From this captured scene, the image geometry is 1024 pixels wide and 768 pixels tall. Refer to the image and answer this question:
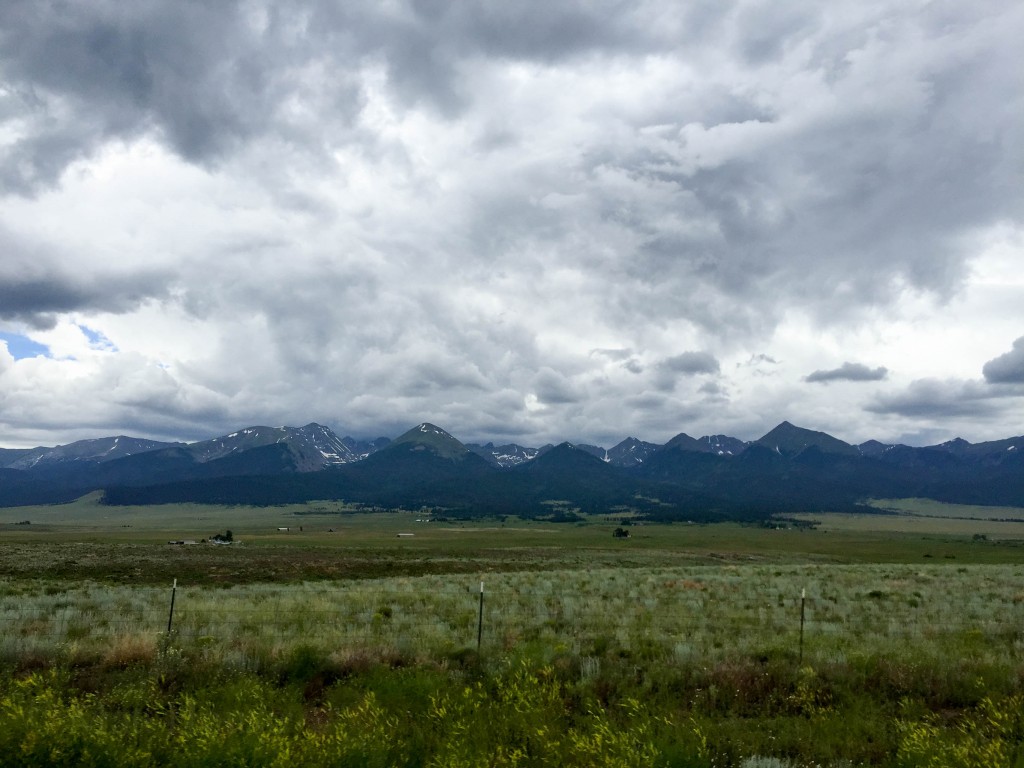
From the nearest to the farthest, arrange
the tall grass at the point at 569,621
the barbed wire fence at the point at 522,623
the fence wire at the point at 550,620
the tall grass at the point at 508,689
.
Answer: the tall grass at the point at 508,689 → the tall grass at the point at 569,621 → the barbed wire fence at the point at 522,623 → the fence wire at the point at 550,620

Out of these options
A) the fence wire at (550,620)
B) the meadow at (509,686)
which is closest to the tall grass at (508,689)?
the meadow at (509,686)

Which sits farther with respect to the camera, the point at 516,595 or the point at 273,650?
the point at 516,595

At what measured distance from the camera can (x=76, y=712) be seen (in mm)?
8477

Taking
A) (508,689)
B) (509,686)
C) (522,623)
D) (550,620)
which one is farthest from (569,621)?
(508,689)

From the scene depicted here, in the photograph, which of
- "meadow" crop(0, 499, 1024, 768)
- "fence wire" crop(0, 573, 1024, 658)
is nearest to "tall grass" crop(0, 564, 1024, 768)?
"meadow" crop(0, 499, 1024, 768)

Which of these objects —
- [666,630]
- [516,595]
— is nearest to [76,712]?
[666,630]

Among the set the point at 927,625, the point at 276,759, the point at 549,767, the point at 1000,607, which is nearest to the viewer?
the point at 276,759

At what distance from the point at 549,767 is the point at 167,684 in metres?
7.26

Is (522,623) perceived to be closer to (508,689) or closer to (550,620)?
(550,620)

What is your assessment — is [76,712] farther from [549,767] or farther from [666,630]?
[666,630]

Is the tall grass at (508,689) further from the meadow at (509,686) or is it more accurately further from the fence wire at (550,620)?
the fence wire at (550,620)

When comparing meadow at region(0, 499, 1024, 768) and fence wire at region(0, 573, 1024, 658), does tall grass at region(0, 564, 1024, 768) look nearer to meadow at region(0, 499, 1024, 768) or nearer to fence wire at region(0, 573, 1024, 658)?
meadow at region(0, 499, 1024, 768)

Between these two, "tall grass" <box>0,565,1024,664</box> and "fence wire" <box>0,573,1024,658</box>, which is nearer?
"tall grass" <box>0,565,1024,664</box>

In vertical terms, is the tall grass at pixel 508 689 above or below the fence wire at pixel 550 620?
above
